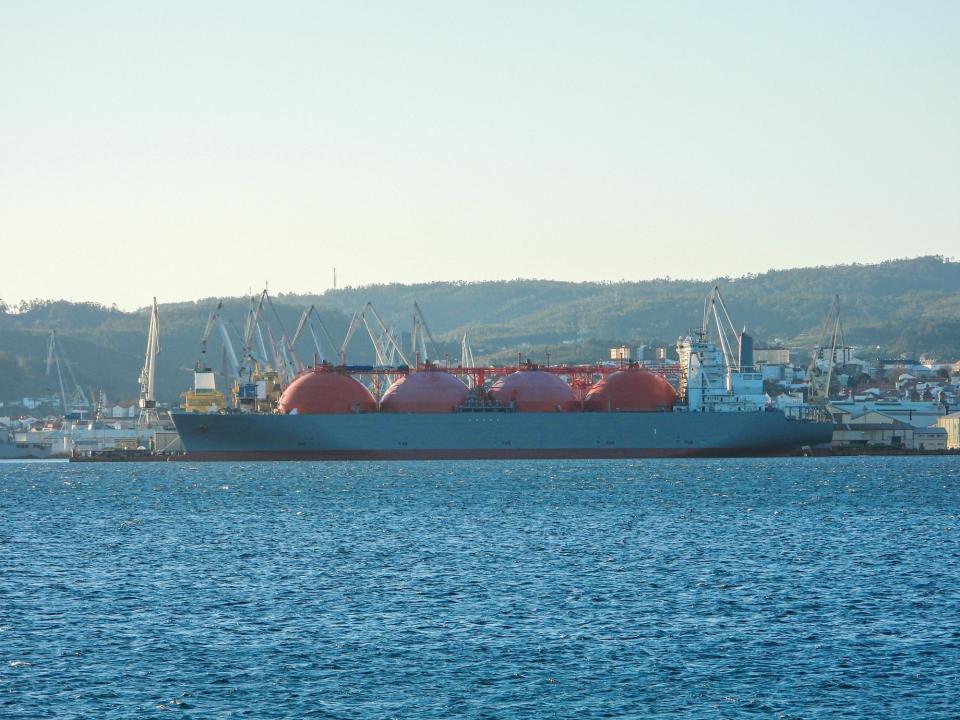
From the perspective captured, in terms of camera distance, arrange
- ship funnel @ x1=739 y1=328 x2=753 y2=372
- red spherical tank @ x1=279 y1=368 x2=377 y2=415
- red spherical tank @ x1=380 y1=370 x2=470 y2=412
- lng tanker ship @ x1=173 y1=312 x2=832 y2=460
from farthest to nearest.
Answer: ship funnel @ x1=739 y1=328 x2=753 y2=372 < red spherical tank @ x1=279 y1=368 x2=377 y2=415 < red spherical tank @ x1=380 y1=370 x2=470 y2=412 < lng tanker ship @ x1=173 y1=312 x2=832 y2=460

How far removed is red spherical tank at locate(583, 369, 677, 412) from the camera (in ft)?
428

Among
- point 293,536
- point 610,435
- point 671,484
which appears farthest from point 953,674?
point 610,435

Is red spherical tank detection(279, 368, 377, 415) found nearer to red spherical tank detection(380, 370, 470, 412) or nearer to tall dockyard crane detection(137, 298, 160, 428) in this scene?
red spherical tank detection(380, 370, 470, 412)

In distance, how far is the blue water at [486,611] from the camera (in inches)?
1152

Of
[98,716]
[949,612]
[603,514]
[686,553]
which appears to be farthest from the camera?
[603,514]

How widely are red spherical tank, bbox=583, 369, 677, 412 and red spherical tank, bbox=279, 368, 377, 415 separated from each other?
18.7 m

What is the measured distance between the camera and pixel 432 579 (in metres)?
44.8

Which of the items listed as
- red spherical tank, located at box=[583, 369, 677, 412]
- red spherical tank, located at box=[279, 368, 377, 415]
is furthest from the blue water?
red spherical tank, located at box=[583, 369, 677, 412]

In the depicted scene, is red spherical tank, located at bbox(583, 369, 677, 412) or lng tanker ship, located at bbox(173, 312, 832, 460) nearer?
lng tanker ship, located at bbox(173, 312, 832, 460)

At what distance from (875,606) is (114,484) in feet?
246

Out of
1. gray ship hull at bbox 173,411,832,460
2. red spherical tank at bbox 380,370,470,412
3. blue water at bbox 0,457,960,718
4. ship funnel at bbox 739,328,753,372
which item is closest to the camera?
blue water at bbox 0,457,960,718

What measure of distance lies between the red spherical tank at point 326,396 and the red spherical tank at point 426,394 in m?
2.04

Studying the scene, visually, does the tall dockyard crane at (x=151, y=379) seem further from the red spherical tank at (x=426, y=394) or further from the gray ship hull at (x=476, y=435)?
the red spherical tank at (x=426, y=394)

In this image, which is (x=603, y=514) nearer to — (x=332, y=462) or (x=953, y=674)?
(x=953, y=674)
